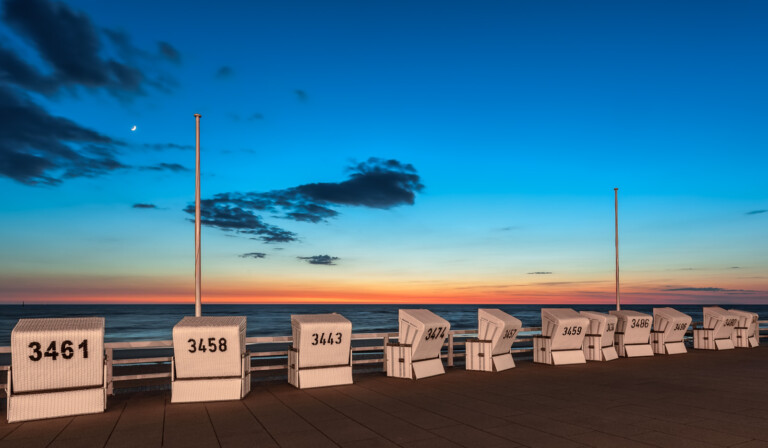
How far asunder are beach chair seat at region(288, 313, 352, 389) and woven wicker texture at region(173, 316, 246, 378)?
152 centimetres

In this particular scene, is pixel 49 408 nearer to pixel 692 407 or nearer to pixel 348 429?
pixel 348 429

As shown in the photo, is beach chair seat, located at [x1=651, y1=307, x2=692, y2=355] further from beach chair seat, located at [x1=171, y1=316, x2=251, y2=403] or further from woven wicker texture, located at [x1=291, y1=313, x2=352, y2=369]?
beach chair seat, located at [x1=171, y1=316, x2=251, y2=403]

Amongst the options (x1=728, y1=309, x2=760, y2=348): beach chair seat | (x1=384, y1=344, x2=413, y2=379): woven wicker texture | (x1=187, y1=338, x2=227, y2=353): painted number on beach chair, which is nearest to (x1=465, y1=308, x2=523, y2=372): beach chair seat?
(x1=384, y1=344, x2=413, y2=379): woven wicker texture

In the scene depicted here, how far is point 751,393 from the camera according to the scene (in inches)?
432

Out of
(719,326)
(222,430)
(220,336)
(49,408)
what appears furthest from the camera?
(719,326)

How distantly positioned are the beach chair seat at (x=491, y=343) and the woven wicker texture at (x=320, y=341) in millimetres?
4071

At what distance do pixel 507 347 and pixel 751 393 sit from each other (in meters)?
5.69

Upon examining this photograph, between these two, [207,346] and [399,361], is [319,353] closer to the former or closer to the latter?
[399,361]

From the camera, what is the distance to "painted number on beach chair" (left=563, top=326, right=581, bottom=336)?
51.6 ft

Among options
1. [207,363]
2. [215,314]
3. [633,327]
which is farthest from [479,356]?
[215,314]

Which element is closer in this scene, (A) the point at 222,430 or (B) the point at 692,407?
(A) the point at 222,430

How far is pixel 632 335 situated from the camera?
18047mm

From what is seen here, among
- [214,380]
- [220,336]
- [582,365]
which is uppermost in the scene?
[220,336]

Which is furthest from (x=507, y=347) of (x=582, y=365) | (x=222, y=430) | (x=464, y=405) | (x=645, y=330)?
(x=222, y=430)
